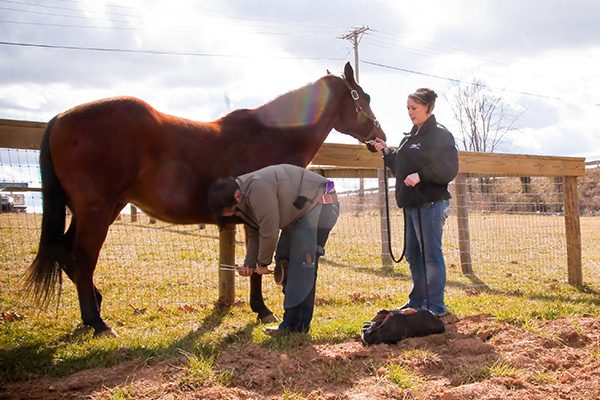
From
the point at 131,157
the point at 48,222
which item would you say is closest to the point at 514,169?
the point at 131,157

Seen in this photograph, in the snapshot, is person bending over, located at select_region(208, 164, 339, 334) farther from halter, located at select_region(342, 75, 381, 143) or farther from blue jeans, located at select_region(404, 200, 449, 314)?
halter, located at select_region(342, 75, 381, 143)

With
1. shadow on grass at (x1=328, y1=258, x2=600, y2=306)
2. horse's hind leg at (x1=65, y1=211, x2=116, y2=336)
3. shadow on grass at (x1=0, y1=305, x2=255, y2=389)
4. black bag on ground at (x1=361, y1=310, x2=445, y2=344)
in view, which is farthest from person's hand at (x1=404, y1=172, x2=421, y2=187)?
shadow on grass at (x1=328, y1=258, x2=600, y2=306)

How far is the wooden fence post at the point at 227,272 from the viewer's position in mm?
5605

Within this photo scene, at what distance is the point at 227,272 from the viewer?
5586 mm

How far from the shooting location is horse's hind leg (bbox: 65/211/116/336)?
13.7ft

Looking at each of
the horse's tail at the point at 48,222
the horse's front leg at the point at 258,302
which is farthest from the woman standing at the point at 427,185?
the horse's tail at the point at 48,222

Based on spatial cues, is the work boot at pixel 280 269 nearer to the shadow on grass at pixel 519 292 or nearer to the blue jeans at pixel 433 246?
the blue jeans at pixel 433 246

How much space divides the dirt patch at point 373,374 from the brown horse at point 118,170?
3.96ft

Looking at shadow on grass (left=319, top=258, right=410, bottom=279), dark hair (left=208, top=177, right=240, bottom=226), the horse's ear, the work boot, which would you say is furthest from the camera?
shadow on grass (left=319, top=258, right=410, bottom=279)

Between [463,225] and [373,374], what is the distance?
5783mm

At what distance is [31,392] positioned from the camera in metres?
3.00

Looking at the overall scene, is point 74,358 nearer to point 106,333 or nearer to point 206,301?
point 106,333

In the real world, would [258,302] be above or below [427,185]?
below

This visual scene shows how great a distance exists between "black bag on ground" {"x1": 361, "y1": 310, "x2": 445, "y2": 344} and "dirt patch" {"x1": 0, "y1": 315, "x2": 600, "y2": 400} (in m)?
0.08
